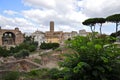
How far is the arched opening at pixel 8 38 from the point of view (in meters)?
89.8

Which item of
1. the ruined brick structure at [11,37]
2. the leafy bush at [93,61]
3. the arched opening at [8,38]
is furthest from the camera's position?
the arched opening at [8,38]

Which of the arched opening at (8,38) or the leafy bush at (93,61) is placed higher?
the leafy bush at (93,61)

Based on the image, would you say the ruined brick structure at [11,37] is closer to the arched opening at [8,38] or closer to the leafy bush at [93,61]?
the arched opening at [8,38]

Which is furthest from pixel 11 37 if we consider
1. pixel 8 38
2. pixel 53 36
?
pixel 53 36

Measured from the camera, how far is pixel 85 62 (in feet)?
36.5

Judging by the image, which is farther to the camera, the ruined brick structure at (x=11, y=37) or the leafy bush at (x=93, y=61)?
the ruined brick structure at (x=11, y=37)

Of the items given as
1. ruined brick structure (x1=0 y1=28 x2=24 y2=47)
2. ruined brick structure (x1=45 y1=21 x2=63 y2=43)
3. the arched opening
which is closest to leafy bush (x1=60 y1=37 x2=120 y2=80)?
ruined brick structure (x1=0 y1=28 x2=24 y2=47)

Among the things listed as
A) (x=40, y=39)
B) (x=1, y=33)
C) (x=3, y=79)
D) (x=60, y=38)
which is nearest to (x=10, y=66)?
(x=3, y=79)

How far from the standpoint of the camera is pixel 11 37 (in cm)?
9069

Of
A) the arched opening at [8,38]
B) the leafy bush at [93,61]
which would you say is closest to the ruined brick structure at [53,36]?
the arched opening at [8,38]

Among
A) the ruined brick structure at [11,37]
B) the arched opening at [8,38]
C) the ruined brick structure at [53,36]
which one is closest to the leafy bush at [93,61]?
the ruined brick structure at [11,37]

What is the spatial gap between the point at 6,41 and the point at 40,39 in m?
14.8

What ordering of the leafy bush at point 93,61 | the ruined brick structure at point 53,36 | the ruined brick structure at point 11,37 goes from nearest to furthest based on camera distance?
the leafy bush at point 93,61, the ruined brick structure at point 11,37, the ruined brick structure at point 53,36

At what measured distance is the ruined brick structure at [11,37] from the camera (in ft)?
285
